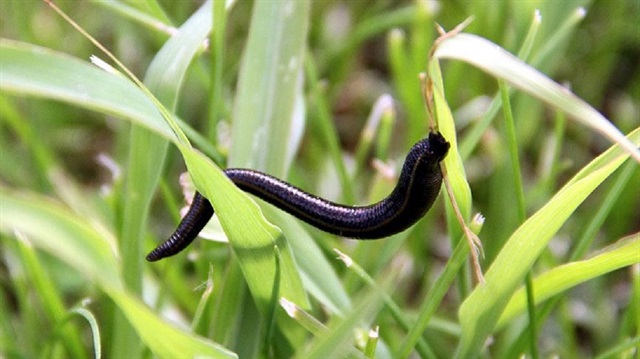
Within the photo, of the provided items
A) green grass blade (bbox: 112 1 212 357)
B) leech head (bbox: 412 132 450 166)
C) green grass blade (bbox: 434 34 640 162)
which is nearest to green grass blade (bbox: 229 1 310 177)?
green grass blade (bbox: 112 1 212 357)

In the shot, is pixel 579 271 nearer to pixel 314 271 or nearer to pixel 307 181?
pixel 314 271

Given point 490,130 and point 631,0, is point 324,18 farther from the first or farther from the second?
point 631,0

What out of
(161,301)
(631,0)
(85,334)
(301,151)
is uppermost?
(631,0)

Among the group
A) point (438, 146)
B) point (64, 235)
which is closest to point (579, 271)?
point (438, 146)

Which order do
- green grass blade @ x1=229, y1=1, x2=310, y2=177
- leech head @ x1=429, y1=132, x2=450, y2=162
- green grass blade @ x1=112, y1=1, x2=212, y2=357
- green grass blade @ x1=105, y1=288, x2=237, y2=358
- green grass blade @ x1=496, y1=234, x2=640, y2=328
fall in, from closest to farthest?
green grass blade @ x1=105, y1=288, x2=237, y2=358, leech head @ x1=429, y1=132, x2=450, y2=162, green grass blade @ x1=496, y1=234, x2=640, y2=328, green grass blade @ x1=112, y1=1, x2=212, y2=357, green grass blade @ x1=229, y1=1, x2=310, y2=177

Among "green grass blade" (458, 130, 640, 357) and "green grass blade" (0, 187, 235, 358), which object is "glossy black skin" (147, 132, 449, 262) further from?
"green grass blade" (0, 187, 235, 358)

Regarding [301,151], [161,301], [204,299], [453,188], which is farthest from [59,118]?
[453,188]

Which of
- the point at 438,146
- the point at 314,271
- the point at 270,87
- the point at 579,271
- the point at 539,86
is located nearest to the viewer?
the point at 539,86

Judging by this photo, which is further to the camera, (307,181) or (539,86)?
(307,181)
